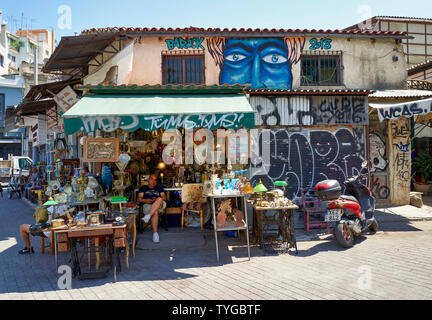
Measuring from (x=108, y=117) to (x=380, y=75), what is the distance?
9943mm

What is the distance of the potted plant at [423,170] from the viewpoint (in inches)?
532

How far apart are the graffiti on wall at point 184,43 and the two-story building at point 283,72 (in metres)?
0.03

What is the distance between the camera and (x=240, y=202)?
805 cm

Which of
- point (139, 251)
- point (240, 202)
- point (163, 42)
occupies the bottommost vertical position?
point (139, 251)

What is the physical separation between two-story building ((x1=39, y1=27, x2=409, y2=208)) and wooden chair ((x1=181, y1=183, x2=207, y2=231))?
2006mm

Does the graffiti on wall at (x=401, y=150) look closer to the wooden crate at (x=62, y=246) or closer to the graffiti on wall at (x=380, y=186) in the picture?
the graffiti on wall at (x=380, y=186)

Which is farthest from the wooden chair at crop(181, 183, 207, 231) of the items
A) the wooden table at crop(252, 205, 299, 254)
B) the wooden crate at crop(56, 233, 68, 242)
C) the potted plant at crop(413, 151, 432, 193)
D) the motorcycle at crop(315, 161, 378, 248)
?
the potted plant at crop(413, 151, 432, 193)

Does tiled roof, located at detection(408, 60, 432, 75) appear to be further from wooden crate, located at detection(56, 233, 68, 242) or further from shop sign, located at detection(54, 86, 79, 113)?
wooden crate, located at detection(56, 233, 68, 242)

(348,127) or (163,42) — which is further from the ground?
(163,42)

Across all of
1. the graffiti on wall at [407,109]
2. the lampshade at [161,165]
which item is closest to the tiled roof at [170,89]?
the lampshade at [161,165]

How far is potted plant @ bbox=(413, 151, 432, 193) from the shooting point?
13508 mm

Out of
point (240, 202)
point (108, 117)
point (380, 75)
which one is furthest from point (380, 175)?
point (108, 117)

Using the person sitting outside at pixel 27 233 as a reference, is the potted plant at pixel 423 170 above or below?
above
